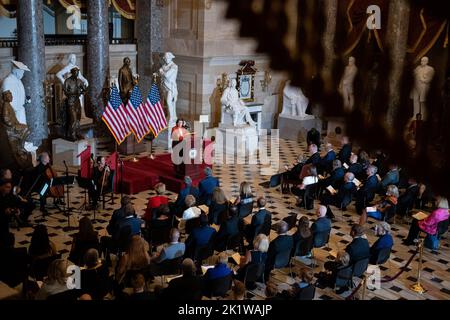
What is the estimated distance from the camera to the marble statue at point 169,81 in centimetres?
1789

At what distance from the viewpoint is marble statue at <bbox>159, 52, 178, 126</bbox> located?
58.7ft

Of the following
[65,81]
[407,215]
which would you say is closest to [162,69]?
[65,81]

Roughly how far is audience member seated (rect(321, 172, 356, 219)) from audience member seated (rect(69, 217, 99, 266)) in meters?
5.84

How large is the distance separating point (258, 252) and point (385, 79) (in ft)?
24.3

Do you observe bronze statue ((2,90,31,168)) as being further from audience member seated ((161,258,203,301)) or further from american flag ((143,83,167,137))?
audience member seated ((161,258,203,301))

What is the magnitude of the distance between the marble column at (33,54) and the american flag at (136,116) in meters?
2.62

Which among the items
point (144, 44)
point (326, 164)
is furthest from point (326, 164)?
point (144, 44)

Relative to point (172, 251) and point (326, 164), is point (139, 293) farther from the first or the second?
point (326, 164)

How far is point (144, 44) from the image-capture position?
18.8 m

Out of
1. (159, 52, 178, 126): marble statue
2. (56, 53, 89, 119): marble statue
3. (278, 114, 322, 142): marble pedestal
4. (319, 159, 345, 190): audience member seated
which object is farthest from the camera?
(278, 114, 322, 142): marble pedestal

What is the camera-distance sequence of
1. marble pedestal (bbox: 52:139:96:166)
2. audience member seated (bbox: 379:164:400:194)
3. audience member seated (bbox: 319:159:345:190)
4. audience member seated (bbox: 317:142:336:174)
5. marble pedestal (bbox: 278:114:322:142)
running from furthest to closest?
marble pedestal (bbox: 278:114:322:142), marble pedestal (bbox: 52:139:96:166), audience member seated (bbox: 317:142:336:174), audience member seated (bbox: 319:159:345:190), audience member seated (bbox: 379:164:400:194)

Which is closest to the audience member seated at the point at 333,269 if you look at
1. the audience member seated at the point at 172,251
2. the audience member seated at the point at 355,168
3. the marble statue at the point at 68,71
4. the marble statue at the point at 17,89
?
the audience member seated at the point at 172,251

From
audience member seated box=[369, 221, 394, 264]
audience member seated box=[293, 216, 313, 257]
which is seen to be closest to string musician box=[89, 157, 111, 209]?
audience member seated box=[293, 216, 313, 257]

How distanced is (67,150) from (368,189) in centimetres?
829
